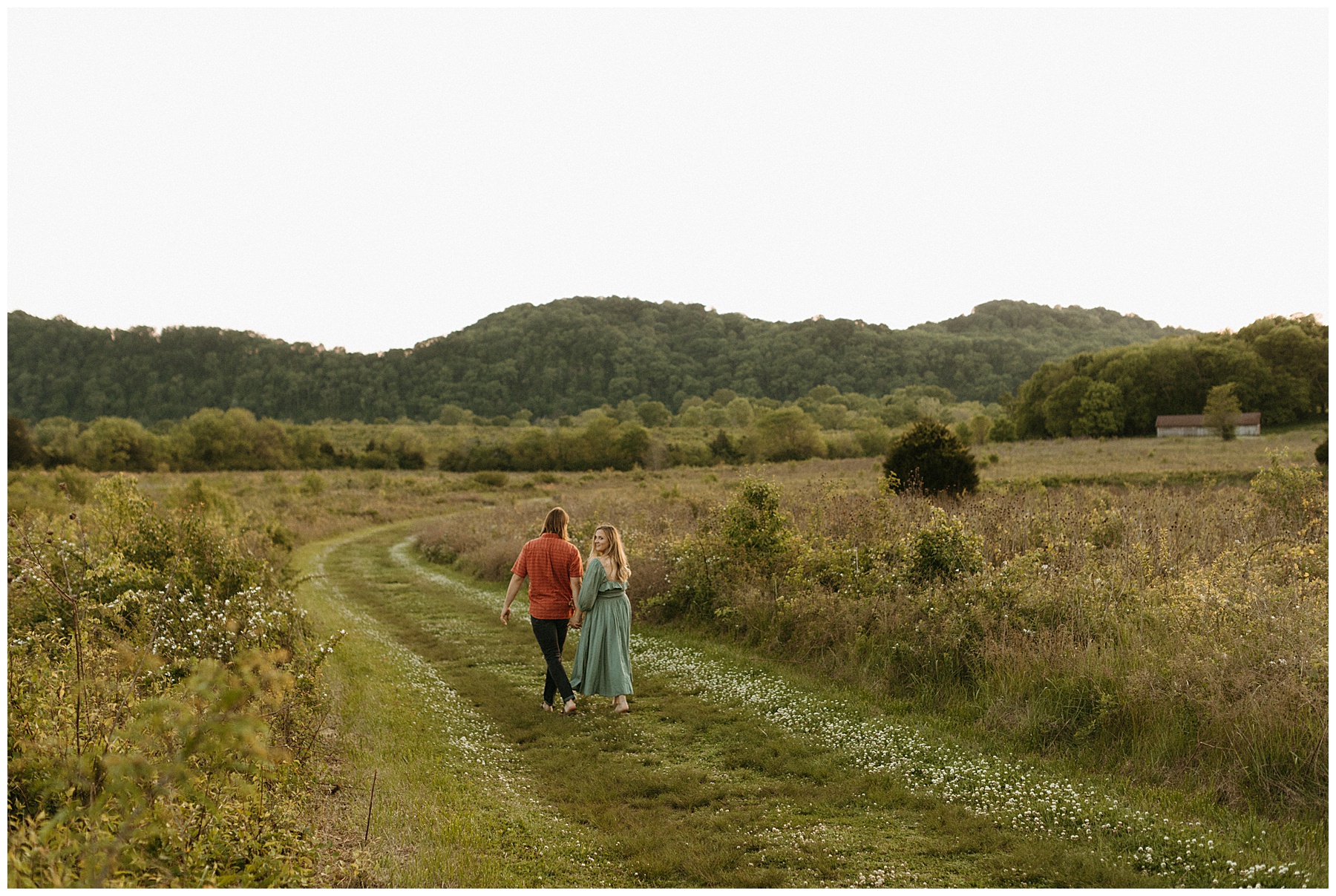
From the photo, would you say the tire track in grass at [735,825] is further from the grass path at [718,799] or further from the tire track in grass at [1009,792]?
the tire track in grass at [1009,792]

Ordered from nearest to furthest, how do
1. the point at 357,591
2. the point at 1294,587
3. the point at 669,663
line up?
the point at 1294,587, the point at 669,663, the point at 357,591

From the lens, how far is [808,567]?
1138 cm

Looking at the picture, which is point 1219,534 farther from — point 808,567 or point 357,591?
point 357,591

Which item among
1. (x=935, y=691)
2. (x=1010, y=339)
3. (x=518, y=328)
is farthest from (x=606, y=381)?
(x=935, y=691)

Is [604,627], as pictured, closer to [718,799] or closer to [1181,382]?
[718,799]

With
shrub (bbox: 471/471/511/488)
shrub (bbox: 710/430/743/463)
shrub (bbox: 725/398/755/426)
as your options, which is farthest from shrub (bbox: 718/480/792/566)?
shrub (bbox: 725/398/755/426)

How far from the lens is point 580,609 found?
8.23 metres

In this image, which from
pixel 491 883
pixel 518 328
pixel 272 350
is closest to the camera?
pixel 491 883

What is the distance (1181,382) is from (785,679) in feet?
290

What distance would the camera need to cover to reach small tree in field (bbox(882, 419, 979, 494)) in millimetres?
20375

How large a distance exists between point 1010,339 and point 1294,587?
161m

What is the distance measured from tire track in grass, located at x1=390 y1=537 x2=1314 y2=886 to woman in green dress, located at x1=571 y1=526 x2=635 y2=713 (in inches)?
41.9

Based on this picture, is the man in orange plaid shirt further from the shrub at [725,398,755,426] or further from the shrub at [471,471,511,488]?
the shrub at [725,398,755,426]

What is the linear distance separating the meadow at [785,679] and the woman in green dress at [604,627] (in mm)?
565
